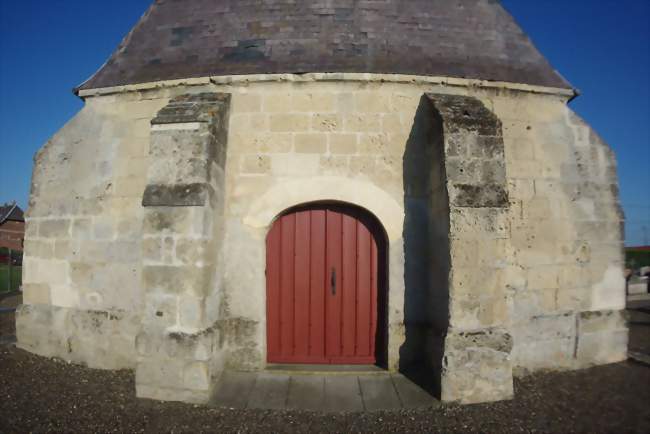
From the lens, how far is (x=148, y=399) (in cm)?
339

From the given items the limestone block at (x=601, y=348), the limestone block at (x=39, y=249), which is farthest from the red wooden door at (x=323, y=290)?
the limestone block at (x=39, y=249)

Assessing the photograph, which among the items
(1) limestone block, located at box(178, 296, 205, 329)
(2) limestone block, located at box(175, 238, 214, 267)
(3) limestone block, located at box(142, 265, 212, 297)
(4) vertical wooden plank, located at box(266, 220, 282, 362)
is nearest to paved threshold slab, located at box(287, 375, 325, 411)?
(4) vertical wooden plank, located at box(266, 220, 282, 362)

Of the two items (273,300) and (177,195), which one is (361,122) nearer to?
(177,195)

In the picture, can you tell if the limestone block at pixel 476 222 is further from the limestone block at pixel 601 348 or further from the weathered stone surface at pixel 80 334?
the weathered stone surface at pixel 80 334

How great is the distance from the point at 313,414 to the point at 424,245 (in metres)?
2.21

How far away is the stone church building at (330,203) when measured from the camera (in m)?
3.56

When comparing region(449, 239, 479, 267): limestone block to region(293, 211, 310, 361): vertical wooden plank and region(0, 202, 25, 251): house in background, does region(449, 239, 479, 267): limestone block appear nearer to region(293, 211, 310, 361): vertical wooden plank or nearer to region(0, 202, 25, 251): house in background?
region(293, 211, 310, 361): vertical wooden plank

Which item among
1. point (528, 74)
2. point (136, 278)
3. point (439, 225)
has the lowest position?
point (136, 278)

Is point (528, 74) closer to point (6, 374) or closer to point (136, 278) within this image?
point (136, 278)

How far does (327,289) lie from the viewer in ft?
13.8

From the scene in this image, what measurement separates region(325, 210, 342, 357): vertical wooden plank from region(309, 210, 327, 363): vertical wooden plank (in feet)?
0.17

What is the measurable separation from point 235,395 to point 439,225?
283cm

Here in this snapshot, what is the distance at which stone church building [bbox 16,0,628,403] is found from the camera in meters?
3.56

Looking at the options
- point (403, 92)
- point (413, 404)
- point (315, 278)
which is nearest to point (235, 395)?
point (315, 278)
